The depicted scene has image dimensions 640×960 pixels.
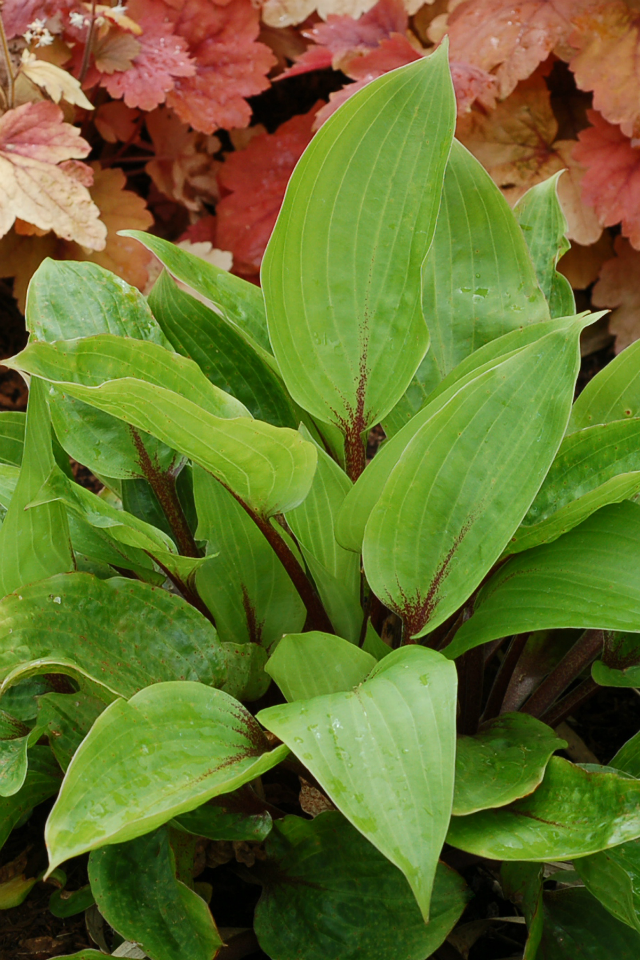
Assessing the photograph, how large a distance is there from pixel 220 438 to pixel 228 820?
42 cm

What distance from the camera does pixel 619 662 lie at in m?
0.91

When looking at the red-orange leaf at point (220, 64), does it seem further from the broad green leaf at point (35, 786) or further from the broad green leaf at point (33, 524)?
the broad green leaf at point (35, 786)

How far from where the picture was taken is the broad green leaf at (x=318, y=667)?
0.77 metres

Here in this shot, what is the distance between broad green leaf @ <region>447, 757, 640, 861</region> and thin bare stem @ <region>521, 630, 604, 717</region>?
0.81ft

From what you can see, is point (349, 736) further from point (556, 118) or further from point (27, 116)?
point (556, 118)

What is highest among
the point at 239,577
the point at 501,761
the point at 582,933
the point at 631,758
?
the point at 239,577

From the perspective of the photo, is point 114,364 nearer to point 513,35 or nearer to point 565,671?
point 565,671

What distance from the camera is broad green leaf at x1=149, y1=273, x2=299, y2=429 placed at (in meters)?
1.00

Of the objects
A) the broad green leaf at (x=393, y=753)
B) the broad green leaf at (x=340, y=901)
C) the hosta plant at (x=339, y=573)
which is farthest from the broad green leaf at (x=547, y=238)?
the broad green leaf at (x=340, y=901)

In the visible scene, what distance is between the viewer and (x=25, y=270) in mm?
1810

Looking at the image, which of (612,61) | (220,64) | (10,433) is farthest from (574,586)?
(220,64)

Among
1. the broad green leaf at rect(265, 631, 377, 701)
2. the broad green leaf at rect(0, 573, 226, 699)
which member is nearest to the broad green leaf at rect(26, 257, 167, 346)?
the broad green leaf at rect(0, 573, 226, 699)

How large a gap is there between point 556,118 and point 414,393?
1329 mm

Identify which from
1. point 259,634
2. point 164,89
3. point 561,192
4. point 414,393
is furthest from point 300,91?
point 259,634
